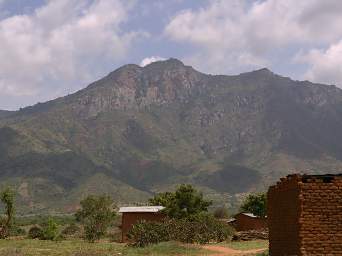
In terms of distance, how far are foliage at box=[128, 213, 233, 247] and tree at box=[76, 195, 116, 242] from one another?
535 inches

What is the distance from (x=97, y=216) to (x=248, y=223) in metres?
15.1

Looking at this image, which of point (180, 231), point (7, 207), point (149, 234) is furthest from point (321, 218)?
point (7, 207)

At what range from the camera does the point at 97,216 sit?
54.3 meters

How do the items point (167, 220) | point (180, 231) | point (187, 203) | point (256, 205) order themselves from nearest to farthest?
1. point (180, 231)
2. point (167, 220)
3. point (187, 203)
4. point (256, 205)

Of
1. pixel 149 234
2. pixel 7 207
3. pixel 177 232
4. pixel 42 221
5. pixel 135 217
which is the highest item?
pixel 7 207

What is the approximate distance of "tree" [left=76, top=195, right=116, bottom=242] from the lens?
50.6 m

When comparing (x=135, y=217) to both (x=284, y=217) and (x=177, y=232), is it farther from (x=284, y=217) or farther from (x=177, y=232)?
(x=284, y=217)

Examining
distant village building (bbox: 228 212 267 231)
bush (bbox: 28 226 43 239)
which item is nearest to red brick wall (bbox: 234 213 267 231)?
distant village building (bbox: 228 212 267 231)

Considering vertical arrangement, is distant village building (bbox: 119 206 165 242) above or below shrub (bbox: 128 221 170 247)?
above

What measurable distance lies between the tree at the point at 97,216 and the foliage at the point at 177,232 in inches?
535

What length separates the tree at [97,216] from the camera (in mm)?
50581

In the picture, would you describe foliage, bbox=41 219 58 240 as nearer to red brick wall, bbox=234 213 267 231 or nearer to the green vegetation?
the green vegetation

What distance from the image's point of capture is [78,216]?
2539 inches

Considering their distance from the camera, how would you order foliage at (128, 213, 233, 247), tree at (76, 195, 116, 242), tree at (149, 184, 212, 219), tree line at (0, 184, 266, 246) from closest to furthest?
1. foliage at (128, 213, 233, 247)
2. tree line at (0, 184, 266, 246)
3. tree at (149, 184, 212, 219)
4. tree at (76, 195, 116, 242)
